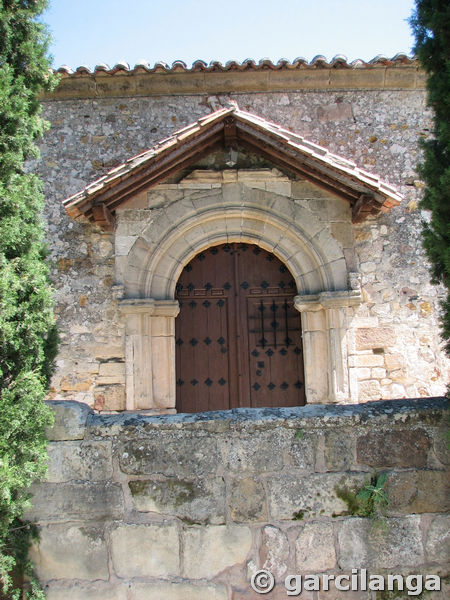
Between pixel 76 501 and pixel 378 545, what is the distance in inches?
58.2

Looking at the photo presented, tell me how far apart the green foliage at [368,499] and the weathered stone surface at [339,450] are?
→ 112mm

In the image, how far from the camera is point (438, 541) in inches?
112

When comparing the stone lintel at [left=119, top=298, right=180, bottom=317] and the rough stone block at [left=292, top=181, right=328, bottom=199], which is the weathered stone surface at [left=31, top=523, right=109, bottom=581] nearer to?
the stone lintel at [left=119, top=298, right=180, bottom=317]

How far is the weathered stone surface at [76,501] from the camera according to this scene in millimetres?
2844

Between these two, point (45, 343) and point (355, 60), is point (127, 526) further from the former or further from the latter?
point (355, 60)

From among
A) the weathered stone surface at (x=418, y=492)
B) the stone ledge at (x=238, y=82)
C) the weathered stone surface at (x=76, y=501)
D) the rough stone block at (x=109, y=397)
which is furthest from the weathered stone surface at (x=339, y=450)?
the stone ledge at (x=238, y=82)

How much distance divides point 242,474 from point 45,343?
4.46 feet

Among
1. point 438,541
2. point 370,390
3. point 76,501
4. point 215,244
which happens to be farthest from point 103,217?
point 438,541

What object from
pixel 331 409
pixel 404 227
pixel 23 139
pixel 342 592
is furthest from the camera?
pixel 404 227

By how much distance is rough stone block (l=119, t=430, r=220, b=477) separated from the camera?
287 cm

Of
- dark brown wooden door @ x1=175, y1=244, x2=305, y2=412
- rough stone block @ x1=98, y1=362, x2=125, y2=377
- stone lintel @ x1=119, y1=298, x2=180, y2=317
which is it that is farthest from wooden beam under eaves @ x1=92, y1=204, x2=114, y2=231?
rough stone block @ x1=98, y1=362, x2=125, y2=377

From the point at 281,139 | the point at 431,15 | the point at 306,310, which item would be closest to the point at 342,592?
the point at 431,15

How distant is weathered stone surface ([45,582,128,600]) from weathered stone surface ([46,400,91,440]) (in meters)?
0.69

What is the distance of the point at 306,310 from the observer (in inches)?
243
